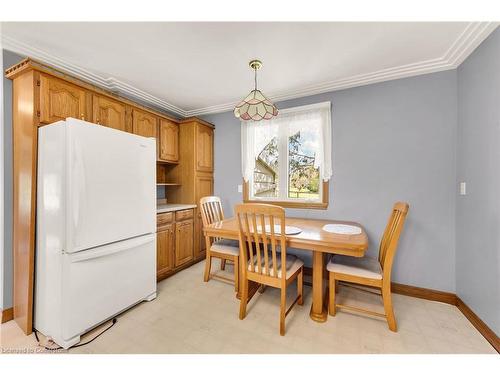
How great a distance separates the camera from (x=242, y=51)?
187 cm

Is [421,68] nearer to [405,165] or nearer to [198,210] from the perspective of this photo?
[405,165]

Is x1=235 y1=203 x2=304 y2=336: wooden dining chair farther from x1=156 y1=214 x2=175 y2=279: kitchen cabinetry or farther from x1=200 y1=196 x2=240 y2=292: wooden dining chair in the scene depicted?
x1=156 y1=214 x2=175 y2=279: kitchen cabinetry

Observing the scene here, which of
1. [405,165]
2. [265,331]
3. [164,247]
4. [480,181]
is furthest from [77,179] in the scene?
[480,181]

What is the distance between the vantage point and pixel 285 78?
7.85ft

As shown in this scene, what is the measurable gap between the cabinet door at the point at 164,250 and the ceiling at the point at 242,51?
72.1 inches

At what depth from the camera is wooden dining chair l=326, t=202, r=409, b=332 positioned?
62.8 inches

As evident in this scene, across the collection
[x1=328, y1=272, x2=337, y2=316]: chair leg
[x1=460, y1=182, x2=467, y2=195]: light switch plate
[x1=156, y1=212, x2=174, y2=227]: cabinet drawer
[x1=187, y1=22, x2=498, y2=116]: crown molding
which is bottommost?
[x1=328, y1=272, x2=337, y2=316]: chair leg

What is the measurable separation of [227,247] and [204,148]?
1.70 metres

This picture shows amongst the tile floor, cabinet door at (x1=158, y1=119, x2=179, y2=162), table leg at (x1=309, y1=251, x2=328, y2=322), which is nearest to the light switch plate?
the tile floor

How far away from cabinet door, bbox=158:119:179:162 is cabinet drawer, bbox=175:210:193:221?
82 centimetres

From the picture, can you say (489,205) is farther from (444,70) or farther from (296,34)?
(296,34)
